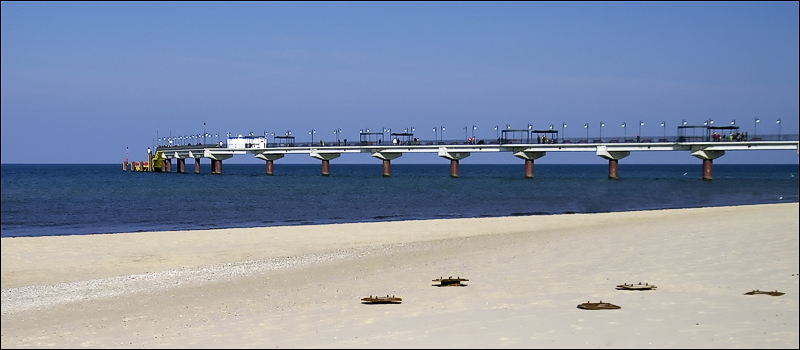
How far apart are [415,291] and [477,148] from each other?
89.7 m

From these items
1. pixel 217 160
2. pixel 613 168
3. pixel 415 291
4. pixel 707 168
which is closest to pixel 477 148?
pixel 613 168

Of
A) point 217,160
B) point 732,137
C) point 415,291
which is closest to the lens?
point 415,291

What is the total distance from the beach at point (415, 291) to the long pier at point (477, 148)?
208 feet

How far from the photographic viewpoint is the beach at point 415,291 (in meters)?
9.91

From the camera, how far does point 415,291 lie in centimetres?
1451

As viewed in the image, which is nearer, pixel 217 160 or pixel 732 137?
pixel 732 137

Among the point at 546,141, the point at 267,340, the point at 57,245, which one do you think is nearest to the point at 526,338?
the point at 267,340

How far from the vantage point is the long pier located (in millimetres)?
86125

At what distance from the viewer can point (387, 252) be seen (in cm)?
2283

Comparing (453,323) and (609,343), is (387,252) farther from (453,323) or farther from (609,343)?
(609,343)

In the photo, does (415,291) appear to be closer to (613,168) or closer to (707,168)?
(707,168)

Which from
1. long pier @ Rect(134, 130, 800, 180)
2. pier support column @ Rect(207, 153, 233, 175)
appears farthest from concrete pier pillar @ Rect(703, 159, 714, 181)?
pier support column @ Rect(207, 153, 233, 175)

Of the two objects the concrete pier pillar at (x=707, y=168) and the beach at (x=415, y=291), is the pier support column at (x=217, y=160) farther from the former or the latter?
the beach at (x=415, y=291)

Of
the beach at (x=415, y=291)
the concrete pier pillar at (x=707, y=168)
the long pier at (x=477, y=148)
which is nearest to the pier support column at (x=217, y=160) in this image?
the long pier at (x=477, y=148)
